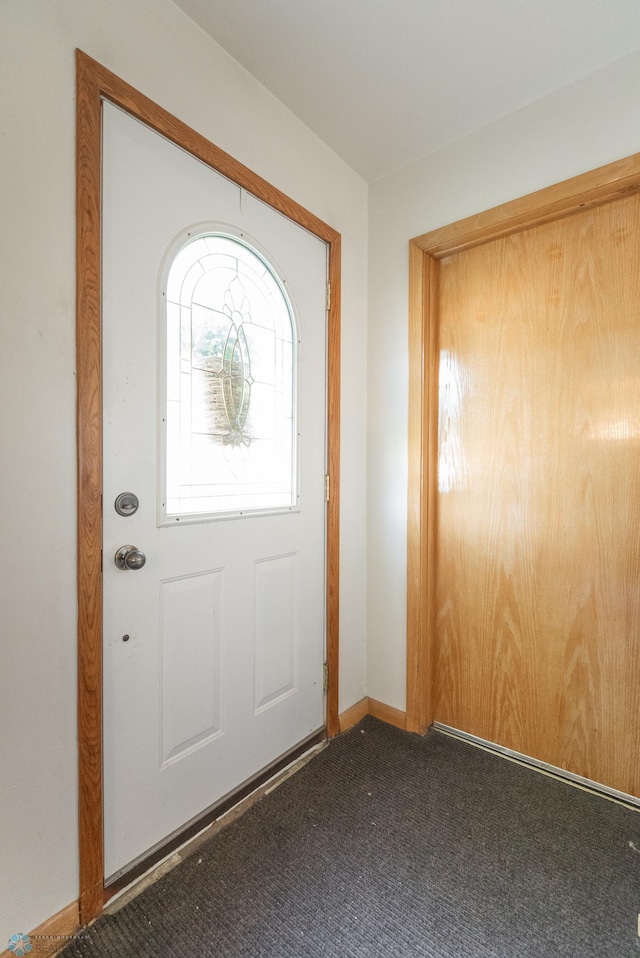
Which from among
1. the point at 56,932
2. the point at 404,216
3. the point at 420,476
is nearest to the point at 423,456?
the point at 420,476

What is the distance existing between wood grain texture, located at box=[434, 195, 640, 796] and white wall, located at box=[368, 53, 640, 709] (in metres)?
0.17

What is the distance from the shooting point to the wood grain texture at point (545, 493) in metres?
1.55

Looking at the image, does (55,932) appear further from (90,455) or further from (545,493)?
(545,493)

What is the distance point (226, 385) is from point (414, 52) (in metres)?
1.22

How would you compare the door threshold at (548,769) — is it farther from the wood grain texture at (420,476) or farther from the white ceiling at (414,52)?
the white ceiling at (414,52)

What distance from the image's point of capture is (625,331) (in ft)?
5.02

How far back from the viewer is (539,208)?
1.61m

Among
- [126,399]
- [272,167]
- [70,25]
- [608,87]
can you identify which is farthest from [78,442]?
[608,87]

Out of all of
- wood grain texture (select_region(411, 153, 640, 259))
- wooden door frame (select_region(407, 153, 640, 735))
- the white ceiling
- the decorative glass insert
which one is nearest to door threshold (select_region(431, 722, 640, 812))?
wooden door frame (select_region(407, 153, 640, 735))

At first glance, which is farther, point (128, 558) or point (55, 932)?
point (128, 558)

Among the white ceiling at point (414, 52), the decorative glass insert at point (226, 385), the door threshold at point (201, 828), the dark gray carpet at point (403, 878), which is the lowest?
the dark gray carpet at point (403, 878)

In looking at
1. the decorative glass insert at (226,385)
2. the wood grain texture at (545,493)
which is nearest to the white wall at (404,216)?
the wood grain texture at (545,493)

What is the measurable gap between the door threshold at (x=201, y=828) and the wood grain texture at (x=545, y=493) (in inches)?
26.1

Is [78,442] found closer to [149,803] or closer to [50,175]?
[50,175]
